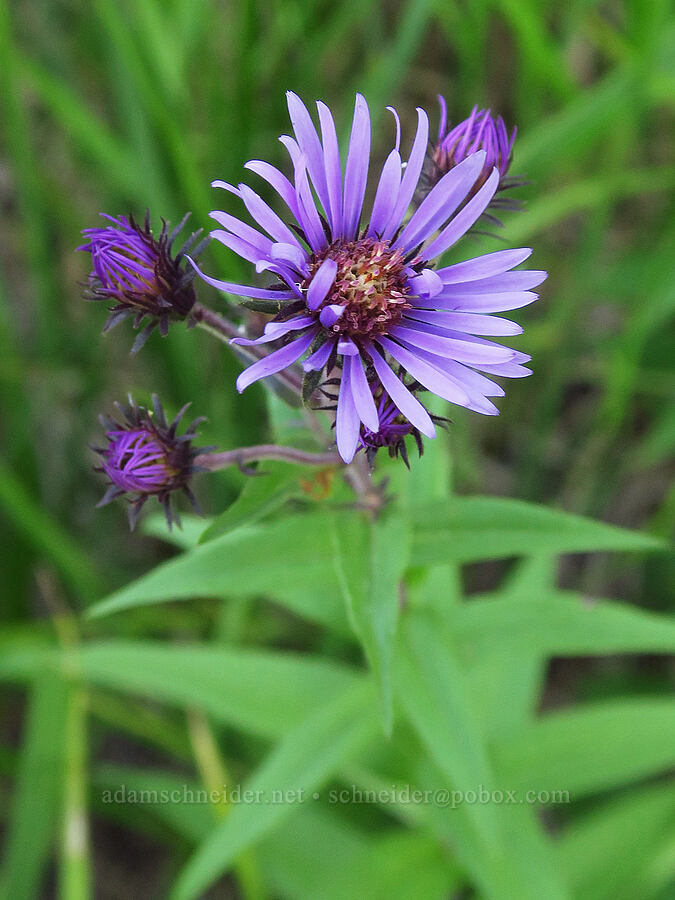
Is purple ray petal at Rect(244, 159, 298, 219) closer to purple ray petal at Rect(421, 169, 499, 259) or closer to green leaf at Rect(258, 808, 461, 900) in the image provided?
purple ray petal at Rect(421, 169, 499, 259)

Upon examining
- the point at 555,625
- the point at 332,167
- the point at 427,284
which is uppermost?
the point at 332,167

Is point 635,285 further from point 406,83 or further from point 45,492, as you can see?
point 45,492

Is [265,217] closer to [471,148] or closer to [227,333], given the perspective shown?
[227,333]

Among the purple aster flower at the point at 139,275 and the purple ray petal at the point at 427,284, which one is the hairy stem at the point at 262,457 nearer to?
the purple aster flower at the point at 139,275

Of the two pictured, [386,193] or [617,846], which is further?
[617,846]

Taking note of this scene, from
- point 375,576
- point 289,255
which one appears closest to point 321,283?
point 289,255

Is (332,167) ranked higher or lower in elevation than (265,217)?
higher
